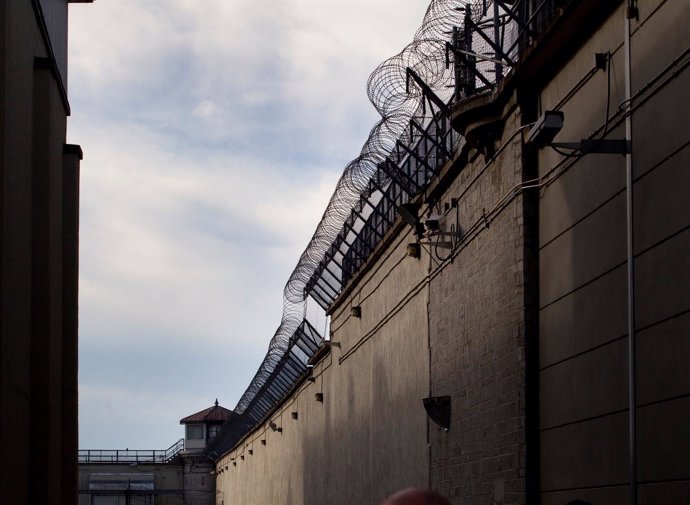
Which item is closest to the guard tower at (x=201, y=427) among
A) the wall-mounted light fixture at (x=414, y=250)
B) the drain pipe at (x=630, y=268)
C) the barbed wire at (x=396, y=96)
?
the barbed wire at (x=396, y=96)

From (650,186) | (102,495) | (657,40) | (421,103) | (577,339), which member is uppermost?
(421,103)

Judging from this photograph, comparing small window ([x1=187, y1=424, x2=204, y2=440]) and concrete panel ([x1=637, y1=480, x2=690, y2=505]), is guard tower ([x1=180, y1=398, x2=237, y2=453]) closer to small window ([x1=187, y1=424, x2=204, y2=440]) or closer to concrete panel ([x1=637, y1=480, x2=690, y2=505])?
small window ([x1=187, y1=424, x2=204, y2=440])

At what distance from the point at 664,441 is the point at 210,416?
5503cm

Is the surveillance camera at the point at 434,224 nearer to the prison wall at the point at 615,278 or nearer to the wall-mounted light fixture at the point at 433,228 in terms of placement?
the wall-mounted light fixture at the point at 433,228

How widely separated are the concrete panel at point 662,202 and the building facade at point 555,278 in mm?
16

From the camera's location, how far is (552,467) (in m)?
9.64

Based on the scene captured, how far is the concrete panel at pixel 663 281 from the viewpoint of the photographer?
7.26m

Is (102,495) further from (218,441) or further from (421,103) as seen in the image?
(421,103)

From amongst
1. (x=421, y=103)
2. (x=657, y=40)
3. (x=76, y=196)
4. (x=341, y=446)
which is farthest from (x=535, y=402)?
(x=341, y=446)

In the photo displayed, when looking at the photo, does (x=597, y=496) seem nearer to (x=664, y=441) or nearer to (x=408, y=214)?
(x=664, y=441)

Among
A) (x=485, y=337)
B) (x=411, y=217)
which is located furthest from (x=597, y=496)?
(x=411, y=217)

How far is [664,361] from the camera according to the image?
7.52m

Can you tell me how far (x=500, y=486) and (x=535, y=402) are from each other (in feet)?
3.14

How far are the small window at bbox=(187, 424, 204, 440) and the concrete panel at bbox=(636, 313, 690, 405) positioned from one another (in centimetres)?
5471
